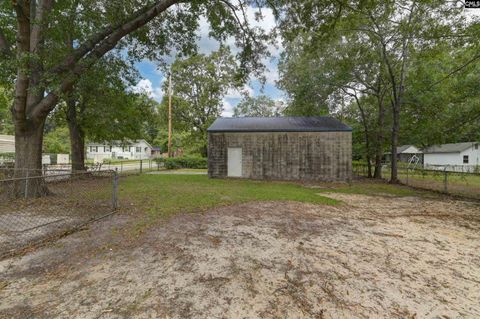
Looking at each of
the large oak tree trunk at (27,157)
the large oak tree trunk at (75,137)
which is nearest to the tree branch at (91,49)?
the large oak tree trunk at (27,157)

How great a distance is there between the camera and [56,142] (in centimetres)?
3497

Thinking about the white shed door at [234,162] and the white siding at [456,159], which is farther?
the white siding at [456,159]

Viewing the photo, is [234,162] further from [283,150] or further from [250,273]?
[250,273]

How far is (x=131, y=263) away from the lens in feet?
11.0

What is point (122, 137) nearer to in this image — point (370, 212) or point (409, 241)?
point (370, 212)

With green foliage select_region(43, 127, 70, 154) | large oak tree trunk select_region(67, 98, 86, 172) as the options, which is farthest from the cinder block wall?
green foliage select_region(43, 127, 70, 154)

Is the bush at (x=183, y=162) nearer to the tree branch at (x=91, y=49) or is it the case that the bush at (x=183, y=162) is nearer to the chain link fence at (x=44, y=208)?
the chain link fence at (x=44, y=208)

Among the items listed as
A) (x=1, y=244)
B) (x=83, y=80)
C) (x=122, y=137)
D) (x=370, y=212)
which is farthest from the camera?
(x=122, y=137)

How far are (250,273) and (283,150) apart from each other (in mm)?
12042

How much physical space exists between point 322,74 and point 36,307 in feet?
58.3

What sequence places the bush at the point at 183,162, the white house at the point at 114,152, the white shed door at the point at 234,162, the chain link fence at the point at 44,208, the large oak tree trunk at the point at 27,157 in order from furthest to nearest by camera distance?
the white house at the point at 114,152 < the bush at the point at 183,162 < the white shed door at the point at 234,162 < the large oak tree trunk at the point at 27,157 < the chain link fence at the point at 44,208

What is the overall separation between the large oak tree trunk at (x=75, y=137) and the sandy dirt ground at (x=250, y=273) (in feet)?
35.2

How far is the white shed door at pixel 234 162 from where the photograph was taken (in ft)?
49.9

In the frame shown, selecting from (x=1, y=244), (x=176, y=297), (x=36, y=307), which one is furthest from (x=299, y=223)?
(x=1, y=244)
